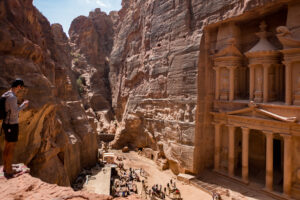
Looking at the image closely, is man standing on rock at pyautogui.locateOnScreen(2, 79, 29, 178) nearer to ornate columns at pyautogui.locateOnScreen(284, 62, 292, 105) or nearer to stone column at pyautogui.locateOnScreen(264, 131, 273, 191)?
stone column at pyautogui.locateOnScreen(264, 131, 273, 191)

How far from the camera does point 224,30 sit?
15.9 meters

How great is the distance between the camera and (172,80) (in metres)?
18.7

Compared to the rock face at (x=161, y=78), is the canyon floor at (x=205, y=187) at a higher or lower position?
lower

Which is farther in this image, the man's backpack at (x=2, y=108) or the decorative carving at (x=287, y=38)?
the decorative carving at (x=287, y=38)

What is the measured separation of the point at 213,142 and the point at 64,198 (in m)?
14.8

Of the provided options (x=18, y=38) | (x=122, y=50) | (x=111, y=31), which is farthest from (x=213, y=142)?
(x=111, y=31)

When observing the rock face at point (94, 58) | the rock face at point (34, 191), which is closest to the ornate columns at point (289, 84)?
the rock face at point (34, 191)

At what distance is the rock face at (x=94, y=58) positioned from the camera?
37.1m

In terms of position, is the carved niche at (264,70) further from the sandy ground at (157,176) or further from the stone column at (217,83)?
the sandy ground at (157,176)

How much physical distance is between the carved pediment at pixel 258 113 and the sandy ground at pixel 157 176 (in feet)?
18.9

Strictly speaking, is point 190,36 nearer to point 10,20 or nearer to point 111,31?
point 10,20

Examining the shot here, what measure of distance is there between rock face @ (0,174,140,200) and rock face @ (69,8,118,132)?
29.6 m

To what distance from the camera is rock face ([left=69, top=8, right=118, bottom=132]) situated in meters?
37.1

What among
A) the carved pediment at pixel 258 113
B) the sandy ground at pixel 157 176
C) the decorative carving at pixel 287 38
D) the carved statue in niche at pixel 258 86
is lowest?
the sandy ground at pixel 157 176
